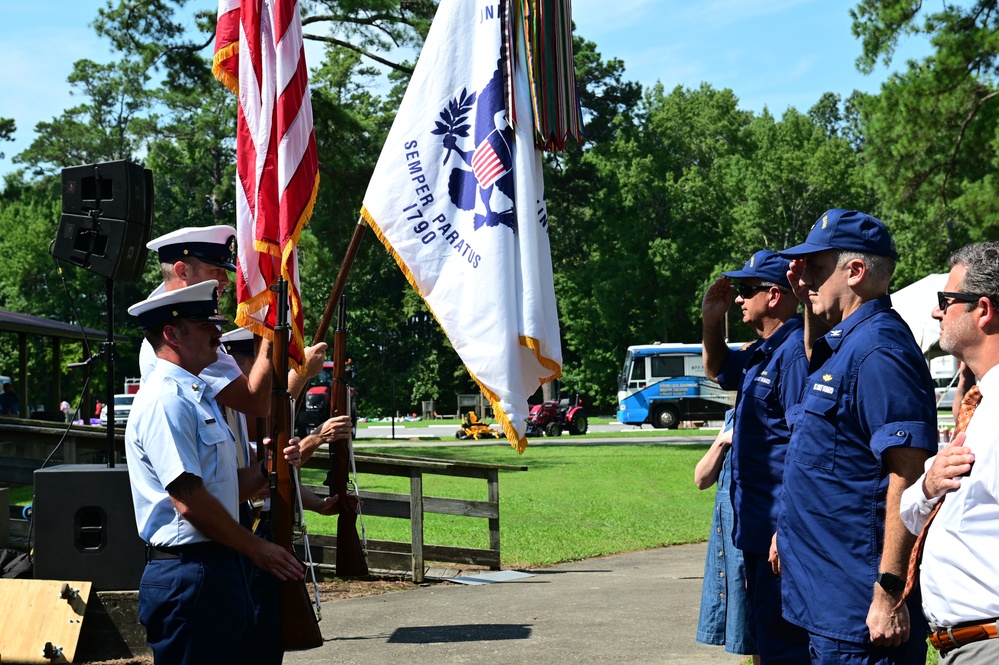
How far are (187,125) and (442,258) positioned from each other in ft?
184

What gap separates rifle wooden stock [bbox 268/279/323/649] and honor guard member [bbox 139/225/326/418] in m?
0.06

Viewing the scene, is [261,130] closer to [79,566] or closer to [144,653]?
[79,566]

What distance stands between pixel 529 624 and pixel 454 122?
3.90 meters

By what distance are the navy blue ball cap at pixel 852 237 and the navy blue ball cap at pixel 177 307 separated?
7.05 feet

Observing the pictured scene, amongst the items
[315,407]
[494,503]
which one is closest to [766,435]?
[494,503]

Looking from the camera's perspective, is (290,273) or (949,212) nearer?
(290,273)

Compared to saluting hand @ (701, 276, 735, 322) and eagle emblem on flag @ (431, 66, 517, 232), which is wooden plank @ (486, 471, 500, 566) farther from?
saluting hand @ (701, 276, 735, 322)

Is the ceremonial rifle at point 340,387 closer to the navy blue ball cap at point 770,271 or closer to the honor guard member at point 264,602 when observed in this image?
the honor guard member at point 264,602

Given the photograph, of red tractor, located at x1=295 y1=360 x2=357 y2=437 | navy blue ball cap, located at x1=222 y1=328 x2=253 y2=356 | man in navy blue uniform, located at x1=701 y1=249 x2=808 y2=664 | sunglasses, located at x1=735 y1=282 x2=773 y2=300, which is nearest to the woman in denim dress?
man in navy blue uniform, located at x1=701 y1=249 x2=808 y2=664

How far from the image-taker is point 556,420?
40719 mm

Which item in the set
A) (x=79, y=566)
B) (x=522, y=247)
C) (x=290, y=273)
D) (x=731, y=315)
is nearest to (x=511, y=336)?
(x=522, y=247)

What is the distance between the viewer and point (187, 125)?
193 feet

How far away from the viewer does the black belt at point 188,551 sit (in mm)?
3900

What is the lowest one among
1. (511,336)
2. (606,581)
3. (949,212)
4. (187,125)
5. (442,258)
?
(606,581)
